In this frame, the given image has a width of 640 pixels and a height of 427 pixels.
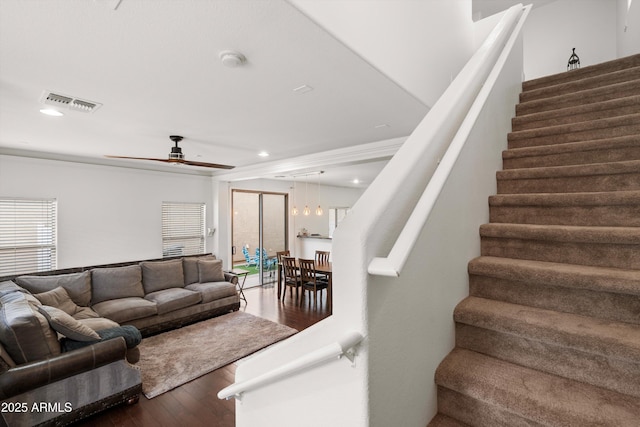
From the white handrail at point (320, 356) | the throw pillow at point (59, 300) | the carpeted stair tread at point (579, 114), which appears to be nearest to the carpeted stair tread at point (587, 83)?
the carpeted stair tread at point (579, 114)

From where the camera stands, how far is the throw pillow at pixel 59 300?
3.35 m

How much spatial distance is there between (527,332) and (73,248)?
590 cm

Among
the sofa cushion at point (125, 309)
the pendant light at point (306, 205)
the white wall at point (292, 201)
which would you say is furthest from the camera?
the pendant light at point (306, 205)

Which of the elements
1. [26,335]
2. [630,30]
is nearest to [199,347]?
[26,335]

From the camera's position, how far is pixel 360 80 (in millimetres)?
2061

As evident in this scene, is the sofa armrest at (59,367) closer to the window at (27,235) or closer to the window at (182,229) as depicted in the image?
the window at (27,235)

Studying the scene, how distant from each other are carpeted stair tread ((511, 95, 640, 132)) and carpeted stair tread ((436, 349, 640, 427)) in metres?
1.90

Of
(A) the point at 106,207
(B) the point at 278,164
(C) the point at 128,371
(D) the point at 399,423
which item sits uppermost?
(B) the point at 278,164

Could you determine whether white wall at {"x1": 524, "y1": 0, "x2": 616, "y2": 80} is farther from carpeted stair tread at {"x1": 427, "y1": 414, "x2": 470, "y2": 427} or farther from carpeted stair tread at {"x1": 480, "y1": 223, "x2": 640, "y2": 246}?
carpeted stair tread at {"x1": 427, "y1": 414, "x2": 470, "y2": 427}

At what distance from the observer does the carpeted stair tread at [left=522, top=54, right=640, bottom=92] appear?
94.0 inches

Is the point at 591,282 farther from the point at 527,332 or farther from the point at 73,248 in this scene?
the point at 73,248

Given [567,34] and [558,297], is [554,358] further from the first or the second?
[567,34]

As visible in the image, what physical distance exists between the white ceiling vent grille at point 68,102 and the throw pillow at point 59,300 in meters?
2.34

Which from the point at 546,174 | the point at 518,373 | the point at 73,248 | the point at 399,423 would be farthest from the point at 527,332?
the point at 73,248
